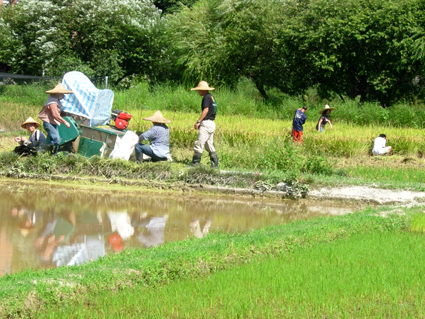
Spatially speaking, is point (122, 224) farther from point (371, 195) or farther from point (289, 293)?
point (371, 195)

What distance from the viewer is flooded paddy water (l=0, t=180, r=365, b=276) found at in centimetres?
752

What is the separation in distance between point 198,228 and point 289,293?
142 inches

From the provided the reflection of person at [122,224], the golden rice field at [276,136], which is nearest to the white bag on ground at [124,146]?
the golden rice field at [276,136]

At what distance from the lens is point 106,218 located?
9430mm

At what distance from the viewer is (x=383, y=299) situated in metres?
5.57

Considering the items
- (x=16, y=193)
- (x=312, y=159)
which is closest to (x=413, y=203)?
(x=312, y=159)

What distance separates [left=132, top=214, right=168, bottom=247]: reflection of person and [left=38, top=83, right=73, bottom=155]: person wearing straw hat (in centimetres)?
357

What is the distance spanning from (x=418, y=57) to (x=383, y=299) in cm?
2108

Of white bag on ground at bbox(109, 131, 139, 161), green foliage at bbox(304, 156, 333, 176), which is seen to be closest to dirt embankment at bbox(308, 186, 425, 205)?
A: green foliage at bbox(304, 156, 333, 176)

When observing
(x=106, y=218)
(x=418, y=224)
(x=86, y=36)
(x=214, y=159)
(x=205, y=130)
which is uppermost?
(x=86, y=36)

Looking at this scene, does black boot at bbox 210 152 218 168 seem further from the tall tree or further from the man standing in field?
the tall tree

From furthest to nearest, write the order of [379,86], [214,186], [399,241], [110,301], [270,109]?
[379,86], [270,109], [214,186], [399,241], [110,301]

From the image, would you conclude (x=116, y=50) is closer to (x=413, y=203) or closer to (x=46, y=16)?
(x=46, y=16)

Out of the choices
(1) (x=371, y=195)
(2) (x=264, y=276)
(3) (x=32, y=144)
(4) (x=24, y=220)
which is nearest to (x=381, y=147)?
(1) (x=371, y=195)
